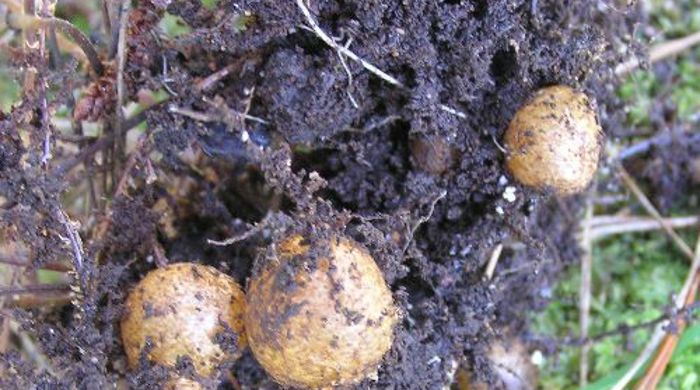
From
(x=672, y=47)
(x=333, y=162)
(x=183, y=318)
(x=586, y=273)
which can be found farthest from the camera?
(x=672, y=47)

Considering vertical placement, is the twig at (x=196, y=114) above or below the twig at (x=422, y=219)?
below

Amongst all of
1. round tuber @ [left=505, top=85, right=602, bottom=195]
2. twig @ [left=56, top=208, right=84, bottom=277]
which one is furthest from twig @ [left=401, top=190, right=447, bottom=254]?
twig @ [left=56, top=208, right=84, bottom=277]

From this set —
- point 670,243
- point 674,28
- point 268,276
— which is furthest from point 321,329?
point 674,28

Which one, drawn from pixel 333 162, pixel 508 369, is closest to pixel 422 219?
pixel 333 162

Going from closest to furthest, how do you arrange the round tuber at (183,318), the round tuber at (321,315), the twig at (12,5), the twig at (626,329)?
the round tuber at (321,315), the round tuber at (183,318), the twig at (12,5), the twig at (626,329)

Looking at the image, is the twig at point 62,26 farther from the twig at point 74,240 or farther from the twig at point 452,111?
the twig at point 452,111

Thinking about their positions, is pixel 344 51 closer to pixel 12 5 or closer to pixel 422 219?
pixel 422 219

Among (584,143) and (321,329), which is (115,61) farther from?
(584,143)

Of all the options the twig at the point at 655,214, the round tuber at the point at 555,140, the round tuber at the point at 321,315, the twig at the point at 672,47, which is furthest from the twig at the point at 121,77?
the twig at the point at 672,47
